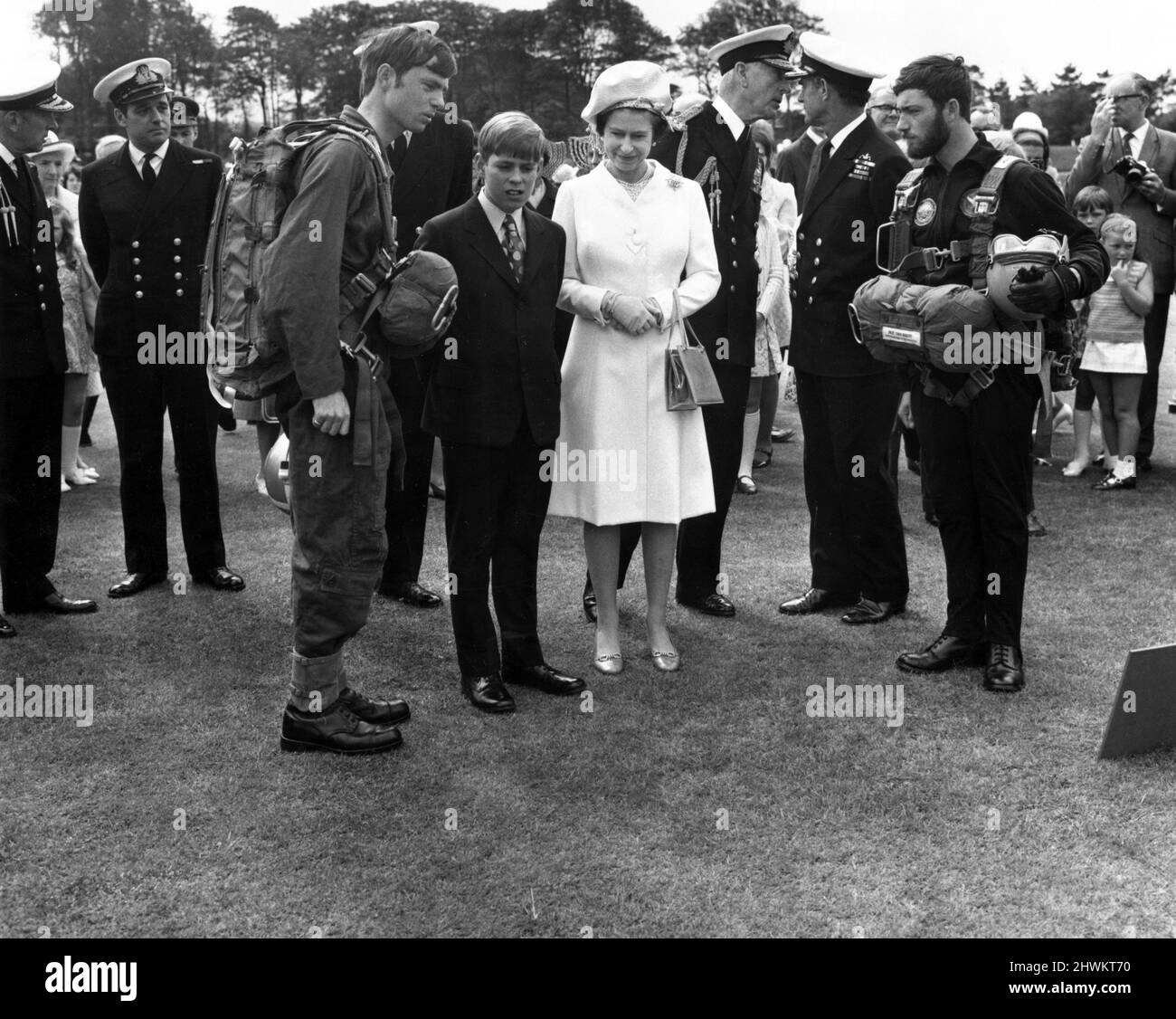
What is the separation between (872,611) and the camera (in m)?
5.66

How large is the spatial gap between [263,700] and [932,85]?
3.27 metres

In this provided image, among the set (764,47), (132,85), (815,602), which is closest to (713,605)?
(815,602)

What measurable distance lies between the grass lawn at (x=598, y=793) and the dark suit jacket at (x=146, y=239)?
1283mm

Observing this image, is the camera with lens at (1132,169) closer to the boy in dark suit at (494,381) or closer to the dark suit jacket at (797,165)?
the dark suit jacket at (797,165)

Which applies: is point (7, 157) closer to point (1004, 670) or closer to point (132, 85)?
point (132, 85)

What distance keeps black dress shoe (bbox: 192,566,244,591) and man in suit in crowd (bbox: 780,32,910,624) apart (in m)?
2.56

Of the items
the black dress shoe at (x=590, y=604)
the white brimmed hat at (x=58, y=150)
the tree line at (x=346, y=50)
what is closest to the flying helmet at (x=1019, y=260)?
the black dress shoe at (x=590, y=604)

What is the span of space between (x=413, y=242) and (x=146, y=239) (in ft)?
4.02

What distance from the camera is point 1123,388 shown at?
8.12m

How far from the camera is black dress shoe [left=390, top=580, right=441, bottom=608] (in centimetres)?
585

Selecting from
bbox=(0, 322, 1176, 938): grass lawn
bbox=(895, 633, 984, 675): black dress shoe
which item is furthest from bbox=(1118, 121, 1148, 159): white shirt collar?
bbox=(895, 633, 984, 675): black dress shoe

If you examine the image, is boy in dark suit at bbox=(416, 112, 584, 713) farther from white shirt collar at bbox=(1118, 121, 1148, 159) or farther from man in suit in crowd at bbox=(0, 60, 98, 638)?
white shirt collar at bbox=(1118, 121, 1148, 159)

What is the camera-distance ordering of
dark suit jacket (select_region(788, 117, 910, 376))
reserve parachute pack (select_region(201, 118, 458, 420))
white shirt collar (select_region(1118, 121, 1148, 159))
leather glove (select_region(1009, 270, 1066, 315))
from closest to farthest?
reserve parachute pack (select_region(201, 118, 458, 420)) < leather glove (select_region(1009, 270, 1066, 315)) < dark suit jacket (select_region(788, 117, 910, 376)) < white shirt collar (select_region(1118, 121, 1148, 159))

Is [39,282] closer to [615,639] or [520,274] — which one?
[520,274]
